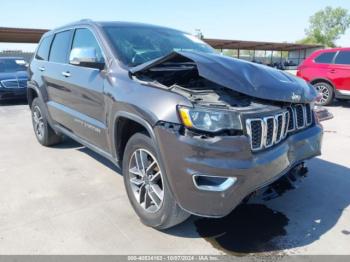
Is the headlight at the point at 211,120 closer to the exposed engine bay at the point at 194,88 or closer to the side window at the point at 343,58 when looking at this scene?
the exposed engine bay at the point at 194,88

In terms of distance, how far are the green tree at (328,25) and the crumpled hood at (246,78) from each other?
88.1 m

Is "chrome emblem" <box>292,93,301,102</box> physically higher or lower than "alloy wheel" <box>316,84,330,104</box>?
higher

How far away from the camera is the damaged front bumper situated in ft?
A: 7.69

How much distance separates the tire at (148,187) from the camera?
2691 millimetres

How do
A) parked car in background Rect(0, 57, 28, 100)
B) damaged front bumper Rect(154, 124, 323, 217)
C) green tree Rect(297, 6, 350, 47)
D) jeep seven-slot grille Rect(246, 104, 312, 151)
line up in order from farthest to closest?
green tree Rect(297, 6, 350, 47) < parked car in background Rect(0, 57, 28, 100) < jeep seven-slot grille Rect(246, 104, 312, 151) < damaged front bumper Rect(154, 124, 323, 217)

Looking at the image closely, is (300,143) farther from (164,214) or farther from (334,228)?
(164,214)

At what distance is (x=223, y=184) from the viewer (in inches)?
93.7

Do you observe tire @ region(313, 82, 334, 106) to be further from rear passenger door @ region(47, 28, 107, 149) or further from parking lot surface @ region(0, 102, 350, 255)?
rear passenger door @ region(47, 28, 107, 149)

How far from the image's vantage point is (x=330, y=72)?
955 cm

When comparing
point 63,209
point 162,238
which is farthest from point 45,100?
point 162,238

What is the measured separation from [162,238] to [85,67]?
2107 millimetres

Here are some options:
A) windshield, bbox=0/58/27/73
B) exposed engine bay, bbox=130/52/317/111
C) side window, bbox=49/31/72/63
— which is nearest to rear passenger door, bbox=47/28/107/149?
side window, bbox=49/31/72/63

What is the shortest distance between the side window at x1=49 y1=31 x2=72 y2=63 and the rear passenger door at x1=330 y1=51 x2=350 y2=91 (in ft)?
25.5

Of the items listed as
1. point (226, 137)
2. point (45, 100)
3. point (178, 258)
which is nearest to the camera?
point (226, 137)
